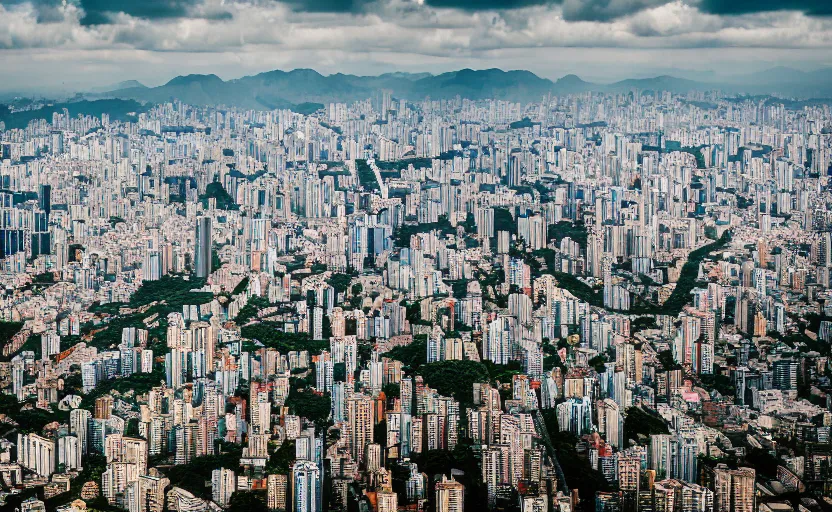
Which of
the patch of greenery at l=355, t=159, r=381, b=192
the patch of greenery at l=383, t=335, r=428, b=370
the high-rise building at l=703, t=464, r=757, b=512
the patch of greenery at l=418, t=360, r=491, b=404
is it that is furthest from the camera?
the patch of greenery at l=355, t=159, r=381, b=192

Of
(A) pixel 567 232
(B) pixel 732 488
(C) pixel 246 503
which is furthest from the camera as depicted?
(A) pixel 567 232

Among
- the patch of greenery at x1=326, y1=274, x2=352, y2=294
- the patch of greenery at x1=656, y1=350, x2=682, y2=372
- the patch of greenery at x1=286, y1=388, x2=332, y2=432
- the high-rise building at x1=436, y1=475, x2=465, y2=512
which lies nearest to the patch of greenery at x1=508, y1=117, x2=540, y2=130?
the patch of greenery at x1=326, y1=274, x2=352, y2=294

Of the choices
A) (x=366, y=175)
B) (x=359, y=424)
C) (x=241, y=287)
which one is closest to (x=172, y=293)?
(x=241, y=287)

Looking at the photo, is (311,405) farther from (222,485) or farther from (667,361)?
(667,361)

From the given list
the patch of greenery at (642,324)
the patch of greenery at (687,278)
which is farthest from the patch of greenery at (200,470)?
the patch of greenery at (687,278)

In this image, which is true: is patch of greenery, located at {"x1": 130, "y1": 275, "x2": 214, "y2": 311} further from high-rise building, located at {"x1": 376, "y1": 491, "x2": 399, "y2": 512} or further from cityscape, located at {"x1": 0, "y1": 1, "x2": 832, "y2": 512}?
high-rise building, located at {"x1": 376, "y1": 491, "x2": 399, "y2": 512}

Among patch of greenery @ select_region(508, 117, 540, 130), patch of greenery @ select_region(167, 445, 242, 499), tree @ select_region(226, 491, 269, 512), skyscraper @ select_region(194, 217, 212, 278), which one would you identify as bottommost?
tree @ select_region(226, 491, 269, 512)

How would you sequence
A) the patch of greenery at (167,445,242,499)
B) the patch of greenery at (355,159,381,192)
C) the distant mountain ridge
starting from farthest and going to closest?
the distant mountain ridge, the patch of greenery at (355,159,381,192), the patch of greenery at (167,445,242,499)
